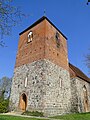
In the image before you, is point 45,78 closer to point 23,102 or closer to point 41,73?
point 41,73

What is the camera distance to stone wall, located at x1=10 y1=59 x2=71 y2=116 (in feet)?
50.2

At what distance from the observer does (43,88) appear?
15414 mm

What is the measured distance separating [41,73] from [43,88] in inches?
74.7

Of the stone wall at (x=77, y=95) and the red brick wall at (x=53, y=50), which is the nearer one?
the red brick wall at (x=53, y=50)

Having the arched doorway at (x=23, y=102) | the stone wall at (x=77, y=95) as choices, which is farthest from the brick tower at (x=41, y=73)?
the stone wall at (x=77, y=95)

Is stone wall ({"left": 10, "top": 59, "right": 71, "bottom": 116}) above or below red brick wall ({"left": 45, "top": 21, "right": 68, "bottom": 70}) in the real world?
below

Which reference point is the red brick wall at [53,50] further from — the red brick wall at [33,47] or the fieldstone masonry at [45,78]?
the red brick wall at [33,47]

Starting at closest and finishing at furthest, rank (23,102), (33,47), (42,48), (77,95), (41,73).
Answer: (41,73) < (23,102) < (42,48) < (33,47) < (77,95)

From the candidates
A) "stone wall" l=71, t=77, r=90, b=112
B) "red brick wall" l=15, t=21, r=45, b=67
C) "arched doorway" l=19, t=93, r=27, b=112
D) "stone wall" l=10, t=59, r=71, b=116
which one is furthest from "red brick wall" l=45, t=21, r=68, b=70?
"arched doorway" l=19, t=93, r=27, b=112

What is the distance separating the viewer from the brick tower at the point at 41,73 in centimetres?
1572

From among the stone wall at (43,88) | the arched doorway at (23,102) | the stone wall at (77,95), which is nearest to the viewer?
the stone wall at (43,88)

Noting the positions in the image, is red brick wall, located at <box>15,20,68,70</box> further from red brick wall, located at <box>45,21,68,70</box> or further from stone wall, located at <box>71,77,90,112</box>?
stone wall, located at <box>71,77,90,112</box>

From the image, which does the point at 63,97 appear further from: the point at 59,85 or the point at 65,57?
the point at 65,57

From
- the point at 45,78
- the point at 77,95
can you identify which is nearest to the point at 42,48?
the point at 45,78
